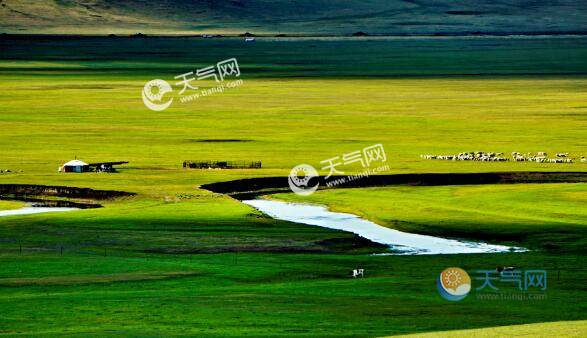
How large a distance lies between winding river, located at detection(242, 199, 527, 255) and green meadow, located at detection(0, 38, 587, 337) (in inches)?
37.3

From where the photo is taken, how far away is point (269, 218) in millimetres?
55594

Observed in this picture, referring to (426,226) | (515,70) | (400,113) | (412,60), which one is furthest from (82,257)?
(412,60)

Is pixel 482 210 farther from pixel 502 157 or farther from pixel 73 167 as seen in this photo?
pixel 73 167

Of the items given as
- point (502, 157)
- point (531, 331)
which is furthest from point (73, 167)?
point (531, 331)

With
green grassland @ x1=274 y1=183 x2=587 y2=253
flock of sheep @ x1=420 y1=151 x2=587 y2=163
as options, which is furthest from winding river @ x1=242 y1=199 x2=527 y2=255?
flock of sheep @ x1=420 y1=151 x2=587 y2=163

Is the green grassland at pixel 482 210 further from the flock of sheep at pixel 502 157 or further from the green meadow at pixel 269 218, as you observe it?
the flock of sheep at pixel 502 157

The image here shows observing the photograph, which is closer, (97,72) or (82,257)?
(82,257)

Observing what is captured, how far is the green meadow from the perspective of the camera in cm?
3591

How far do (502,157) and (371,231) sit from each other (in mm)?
24398

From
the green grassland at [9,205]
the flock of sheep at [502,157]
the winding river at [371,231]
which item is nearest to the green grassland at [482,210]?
the winding river at [371,231]

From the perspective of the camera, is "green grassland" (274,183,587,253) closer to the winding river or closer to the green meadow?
the green meadow

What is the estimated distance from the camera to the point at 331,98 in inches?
4764

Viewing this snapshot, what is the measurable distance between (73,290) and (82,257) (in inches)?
239

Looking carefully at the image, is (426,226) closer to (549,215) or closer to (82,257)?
(549,215)
